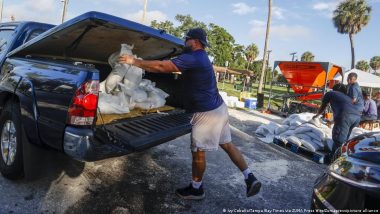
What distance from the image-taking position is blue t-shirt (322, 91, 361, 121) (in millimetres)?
5863

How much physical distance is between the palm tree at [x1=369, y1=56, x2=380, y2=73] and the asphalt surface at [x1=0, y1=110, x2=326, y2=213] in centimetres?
6435

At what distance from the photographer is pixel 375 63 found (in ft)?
201

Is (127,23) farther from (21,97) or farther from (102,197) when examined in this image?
(102,197)

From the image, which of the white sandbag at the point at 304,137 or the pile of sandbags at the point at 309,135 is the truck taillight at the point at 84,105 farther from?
the white sandbag at the point at 304,137

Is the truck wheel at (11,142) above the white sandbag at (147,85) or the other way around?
the other way around

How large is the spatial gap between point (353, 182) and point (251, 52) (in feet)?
A: 268

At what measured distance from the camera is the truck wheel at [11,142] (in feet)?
10.8

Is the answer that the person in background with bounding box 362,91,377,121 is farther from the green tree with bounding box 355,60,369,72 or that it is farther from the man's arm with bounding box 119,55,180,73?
the green tree with bounding box 355,60,369,72

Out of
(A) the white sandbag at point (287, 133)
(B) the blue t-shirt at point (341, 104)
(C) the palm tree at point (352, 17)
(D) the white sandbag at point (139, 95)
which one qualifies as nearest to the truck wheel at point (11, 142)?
(D) the white sandbag at point (139, 95)

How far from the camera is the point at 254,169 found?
16.6 feet

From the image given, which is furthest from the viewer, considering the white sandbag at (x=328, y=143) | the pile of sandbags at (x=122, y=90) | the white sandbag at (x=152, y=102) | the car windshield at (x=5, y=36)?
the white sandbag at (x=328, y=143)

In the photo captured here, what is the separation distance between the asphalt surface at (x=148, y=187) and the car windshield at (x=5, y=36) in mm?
1500

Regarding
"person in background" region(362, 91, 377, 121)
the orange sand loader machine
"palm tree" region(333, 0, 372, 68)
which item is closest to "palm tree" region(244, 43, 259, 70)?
"palm tree" region(333, 0, 372, 68)

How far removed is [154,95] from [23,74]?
1.82 metres
